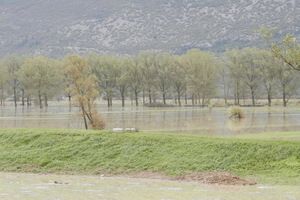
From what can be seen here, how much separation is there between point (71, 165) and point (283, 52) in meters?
14.2

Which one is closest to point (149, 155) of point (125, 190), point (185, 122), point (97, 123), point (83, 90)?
point (125, 190)

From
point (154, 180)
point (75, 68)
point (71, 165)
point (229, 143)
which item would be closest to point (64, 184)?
point (154, 180)

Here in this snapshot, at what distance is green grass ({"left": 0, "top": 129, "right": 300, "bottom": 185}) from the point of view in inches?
1191

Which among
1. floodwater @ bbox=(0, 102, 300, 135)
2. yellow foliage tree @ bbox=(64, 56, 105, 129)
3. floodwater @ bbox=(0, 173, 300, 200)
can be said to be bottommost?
floodwater @ bbox=(0, 173, 300, 200)

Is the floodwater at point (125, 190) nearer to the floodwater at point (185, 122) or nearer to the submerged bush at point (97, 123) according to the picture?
the floodwater at point (185, 122)

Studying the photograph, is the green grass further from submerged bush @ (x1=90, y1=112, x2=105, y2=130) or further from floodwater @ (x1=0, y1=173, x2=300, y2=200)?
submerged bush @ (x1=90, y1=112, x2=105, y2=130)

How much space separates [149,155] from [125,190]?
8.98 metres

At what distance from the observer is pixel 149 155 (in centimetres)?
3275

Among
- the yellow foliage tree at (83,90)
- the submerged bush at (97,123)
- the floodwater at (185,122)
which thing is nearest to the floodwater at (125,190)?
the floodwater at (185,122)

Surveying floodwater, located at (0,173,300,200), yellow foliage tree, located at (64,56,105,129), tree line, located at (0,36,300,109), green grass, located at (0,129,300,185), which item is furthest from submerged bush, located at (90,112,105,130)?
tree line, located at (0,36,300,109)

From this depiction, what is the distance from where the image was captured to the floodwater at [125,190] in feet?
70.9

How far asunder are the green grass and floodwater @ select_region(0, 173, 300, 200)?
3225 millimetres

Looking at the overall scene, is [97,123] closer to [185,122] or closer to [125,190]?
[185,122]

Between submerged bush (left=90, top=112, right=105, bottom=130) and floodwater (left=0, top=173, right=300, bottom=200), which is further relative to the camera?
submerged bush (left=90, top=112, right=105, bottom=130)
